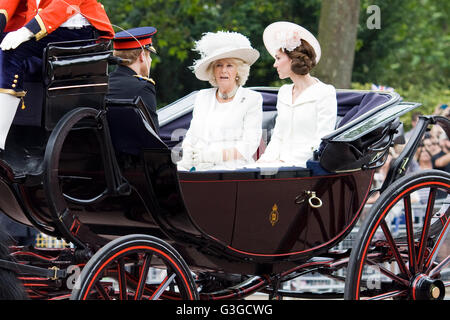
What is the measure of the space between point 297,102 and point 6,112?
6.13 ft

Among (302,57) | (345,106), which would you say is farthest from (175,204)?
(345,106)

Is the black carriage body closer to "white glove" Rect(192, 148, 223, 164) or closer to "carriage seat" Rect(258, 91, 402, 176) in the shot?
"carriage seat" Rect(258, 91, 402, 176)

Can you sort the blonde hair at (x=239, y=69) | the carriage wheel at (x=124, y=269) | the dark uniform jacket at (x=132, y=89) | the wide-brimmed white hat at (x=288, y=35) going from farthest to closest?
Answer: the blonde hair at (x=239, y=69) < the wide-brimmed white hat at (x=288, y=35) < the dark uniform jacket at (x=132, y=89) < the carriage wheel at (x=124, y=269)

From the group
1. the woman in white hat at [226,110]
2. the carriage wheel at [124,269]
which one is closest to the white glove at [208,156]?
the woman in white hat at [226,110]

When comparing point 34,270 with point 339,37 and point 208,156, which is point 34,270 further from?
point 339,37

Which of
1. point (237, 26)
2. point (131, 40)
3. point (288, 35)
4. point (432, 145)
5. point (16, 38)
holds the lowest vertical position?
point (432, 145)

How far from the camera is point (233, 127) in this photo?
4789mm

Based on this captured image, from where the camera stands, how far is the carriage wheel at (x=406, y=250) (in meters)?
4.18

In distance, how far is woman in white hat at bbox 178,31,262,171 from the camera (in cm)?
470

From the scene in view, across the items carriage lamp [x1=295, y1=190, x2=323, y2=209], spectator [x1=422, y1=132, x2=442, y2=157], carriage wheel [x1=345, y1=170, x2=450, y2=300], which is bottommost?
carriage wheel [x1=345, y1=170, x2=450, y2=300]

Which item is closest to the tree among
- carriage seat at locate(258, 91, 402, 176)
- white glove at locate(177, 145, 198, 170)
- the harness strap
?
carriage seat at locate(258, 91, 402, 176)

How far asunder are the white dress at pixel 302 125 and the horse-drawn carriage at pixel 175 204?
0.22 metres

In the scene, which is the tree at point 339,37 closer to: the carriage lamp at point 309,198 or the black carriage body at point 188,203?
the black carriage body at point 188,203
